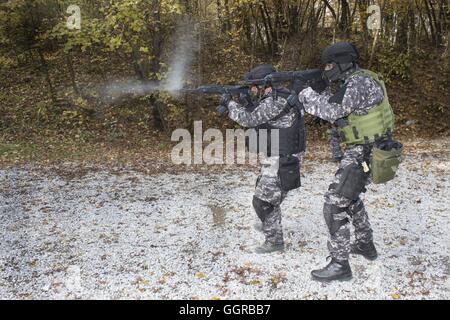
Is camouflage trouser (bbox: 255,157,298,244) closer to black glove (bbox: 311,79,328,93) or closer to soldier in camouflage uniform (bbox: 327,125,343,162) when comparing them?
soldier in camouflage uniform (bbox: 327,125,343,162)

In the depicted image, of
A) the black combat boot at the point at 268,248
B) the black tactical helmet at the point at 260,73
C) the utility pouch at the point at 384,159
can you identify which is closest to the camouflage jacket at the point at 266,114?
the black tactical helmet at the point at 260,73

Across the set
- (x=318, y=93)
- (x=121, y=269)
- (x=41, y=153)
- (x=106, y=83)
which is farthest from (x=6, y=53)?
(x=318, y=93)

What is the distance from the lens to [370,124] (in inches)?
166

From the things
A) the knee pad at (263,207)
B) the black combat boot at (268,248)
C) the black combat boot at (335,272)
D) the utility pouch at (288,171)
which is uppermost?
the utility pouch at (288,171)

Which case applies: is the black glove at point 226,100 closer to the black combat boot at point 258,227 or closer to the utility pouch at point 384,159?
the utility pouch at point 384,159

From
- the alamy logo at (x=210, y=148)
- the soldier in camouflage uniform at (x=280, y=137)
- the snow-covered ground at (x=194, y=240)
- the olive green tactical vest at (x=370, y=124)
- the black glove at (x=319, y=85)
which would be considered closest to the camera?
the olive green tactical vest at (x=370, y=124)

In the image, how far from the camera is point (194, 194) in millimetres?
7492

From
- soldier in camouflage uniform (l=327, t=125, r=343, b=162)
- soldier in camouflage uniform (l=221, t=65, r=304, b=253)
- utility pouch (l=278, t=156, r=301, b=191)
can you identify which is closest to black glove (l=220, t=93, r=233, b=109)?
soldier in camouflage uniform (l=221, t=65, r=304, b=253)

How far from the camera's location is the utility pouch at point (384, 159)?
423cm

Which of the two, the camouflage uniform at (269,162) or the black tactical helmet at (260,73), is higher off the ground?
the black tactical helmet at (260,73)

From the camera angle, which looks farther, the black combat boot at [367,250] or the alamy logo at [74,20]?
the alamy logo at [74,20]

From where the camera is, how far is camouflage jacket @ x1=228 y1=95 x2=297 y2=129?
4.68m

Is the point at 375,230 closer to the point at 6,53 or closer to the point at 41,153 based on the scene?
the point at 41,153

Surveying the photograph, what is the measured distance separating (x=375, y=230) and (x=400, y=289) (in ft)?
4.87
